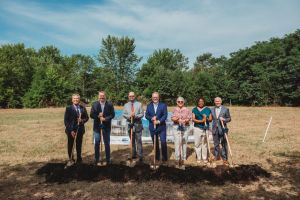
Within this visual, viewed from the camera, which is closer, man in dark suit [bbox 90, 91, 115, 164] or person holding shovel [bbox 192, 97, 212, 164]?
man in dark suit [bbox 90, 91, 115, 164]

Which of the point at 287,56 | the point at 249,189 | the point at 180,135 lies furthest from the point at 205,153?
the point at 287,56

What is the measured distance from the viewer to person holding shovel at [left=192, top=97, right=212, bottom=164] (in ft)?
29.6

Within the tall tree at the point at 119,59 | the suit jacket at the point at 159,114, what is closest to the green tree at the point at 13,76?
the tall tree at the point at 119,59

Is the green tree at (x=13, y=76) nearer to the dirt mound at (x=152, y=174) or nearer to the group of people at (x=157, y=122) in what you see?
the group of people at (x=157, y=122)

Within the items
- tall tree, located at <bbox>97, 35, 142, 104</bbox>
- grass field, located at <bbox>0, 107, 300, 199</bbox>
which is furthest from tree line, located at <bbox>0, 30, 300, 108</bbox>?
grass field, located at <bbox>0, 107, 300, 199</bbox>

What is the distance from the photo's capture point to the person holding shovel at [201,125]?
901 cm

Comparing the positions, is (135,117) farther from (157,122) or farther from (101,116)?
(101,116)

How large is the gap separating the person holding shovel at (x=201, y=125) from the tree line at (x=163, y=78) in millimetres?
37407

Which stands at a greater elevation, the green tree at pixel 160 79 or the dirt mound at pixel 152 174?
the green tree at pixel 160 79

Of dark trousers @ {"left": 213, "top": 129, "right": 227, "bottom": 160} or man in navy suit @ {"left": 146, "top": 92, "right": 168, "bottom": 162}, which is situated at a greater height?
man in navy suit @ {"left": 146, "top": 92, "right": 168, "bottom": 162}

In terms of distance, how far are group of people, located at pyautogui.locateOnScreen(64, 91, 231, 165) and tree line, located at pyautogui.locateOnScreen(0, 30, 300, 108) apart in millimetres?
37559

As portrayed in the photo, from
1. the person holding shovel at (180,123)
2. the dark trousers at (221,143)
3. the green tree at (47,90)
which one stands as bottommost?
the dark trousers at (221,143)

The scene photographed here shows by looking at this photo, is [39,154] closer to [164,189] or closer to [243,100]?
[164,189]

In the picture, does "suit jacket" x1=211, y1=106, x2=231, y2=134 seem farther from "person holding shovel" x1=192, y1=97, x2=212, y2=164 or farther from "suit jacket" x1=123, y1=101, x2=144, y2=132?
"suit jacket" x1=123, y1=101, x2=144, y2=132
